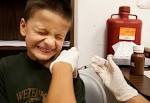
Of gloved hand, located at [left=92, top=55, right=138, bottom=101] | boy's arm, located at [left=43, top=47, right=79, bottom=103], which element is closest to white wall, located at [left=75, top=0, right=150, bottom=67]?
gloved hand, located at [left=92, top=55, right=138, bottom=101]

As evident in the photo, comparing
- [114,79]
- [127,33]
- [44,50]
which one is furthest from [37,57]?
[127,33]

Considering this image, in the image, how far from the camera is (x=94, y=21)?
196cm

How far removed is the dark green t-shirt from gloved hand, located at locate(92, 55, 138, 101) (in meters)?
0.19

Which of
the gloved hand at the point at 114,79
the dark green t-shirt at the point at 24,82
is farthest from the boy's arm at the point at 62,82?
the gloved hand at the point at 114,79

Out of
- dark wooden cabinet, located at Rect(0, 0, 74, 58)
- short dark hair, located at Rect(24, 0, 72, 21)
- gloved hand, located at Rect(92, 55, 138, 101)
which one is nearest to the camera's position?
short dark hair, located at Rect(24, 0, 72, 21)

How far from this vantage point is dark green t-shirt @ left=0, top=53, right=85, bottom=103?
1083mm

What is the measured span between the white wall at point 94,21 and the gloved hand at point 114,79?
0.65 metres

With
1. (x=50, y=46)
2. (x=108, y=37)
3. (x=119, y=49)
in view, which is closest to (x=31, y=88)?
(x=50, y=46)

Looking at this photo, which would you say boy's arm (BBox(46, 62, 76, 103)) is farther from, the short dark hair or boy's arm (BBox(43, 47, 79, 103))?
the short dark hair

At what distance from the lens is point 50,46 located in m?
1.06

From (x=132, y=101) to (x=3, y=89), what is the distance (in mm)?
571

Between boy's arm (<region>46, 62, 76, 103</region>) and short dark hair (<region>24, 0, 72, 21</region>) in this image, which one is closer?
boy's arm (<region>46, 62, 76, 103</region>)

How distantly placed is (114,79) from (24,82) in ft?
1.39

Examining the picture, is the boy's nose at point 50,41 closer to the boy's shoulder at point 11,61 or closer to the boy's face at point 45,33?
the boy's face at point 45,33
